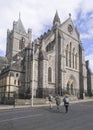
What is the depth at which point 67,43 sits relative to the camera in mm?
48875

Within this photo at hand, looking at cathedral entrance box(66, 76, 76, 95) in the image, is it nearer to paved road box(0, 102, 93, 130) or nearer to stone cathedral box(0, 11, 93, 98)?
stone cathedral box(0, 11, 93, 98)

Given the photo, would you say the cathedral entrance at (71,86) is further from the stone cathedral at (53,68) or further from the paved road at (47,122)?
the paved road at (47,122)

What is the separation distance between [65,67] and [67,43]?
21.4 ft

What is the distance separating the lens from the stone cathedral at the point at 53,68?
1574 inches

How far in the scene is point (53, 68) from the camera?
43.5 m

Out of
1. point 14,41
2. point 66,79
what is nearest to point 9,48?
point 14,41

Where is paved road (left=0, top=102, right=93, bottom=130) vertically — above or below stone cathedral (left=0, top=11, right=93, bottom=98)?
below

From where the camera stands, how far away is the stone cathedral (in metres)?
40.0

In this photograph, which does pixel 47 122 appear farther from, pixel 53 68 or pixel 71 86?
pixel 71 86

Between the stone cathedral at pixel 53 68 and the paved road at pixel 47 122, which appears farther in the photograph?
the stone cathedral at pixel 53 68

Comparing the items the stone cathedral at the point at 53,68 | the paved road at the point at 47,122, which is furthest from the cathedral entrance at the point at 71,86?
the paved road at the point at 47,122

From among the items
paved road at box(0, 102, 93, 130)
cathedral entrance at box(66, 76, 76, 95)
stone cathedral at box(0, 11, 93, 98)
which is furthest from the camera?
cathedral entrance at box(66, 76, 76, 95)

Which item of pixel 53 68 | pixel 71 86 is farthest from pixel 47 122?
pixel 71 86

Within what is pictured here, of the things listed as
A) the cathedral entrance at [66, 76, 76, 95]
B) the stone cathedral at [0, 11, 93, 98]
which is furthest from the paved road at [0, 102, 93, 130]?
the cathedral entrance at [66, 76, 76, 95]
